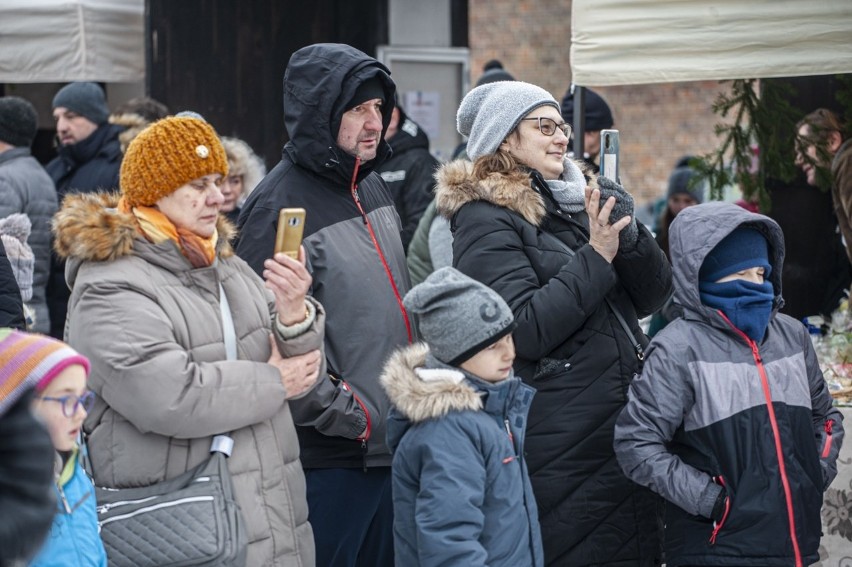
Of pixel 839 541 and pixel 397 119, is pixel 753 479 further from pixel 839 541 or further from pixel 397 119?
pixel 397 119

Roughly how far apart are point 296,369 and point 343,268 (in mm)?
582

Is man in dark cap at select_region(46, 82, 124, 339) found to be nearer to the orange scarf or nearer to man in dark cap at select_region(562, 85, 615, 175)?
man in dark cap at select_region(562, 85, 615, 175)

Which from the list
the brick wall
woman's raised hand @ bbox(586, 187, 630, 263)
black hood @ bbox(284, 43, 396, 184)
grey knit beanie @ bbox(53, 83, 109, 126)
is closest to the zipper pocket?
black hood @ bbox(284, 43, 396, 184)

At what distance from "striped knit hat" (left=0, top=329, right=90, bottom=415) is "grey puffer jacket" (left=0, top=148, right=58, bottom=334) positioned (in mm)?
3897

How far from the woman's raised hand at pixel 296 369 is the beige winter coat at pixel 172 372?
2cm

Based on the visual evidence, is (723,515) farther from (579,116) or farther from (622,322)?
(579,116)

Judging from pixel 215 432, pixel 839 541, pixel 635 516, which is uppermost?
pixel 215 432

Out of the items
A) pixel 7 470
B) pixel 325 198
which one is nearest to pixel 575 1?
pixel 325 198

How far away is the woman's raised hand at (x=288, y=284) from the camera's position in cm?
294

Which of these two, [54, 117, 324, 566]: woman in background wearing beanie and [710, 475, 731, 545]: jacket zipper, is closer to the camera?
[54, 117, 324, 566]: woman in background wearing beanie

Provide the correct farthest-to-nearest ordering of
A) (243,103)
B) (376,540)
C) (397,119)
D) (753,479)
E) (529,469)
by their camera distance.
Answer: (243,103)
(397,119)
(376,540)
(529,469)
(753,479)

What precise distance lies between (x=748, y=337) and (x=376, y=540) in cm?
131

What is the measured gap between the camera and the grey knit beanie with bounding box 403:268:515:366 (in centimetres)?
298

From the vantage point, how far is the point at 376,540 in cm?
373
